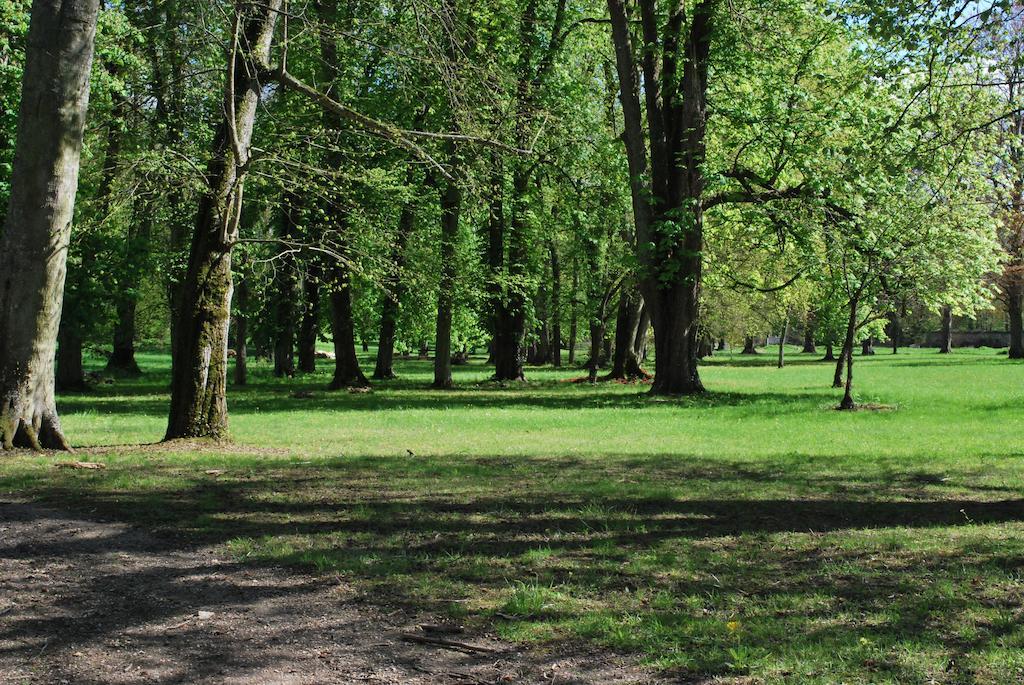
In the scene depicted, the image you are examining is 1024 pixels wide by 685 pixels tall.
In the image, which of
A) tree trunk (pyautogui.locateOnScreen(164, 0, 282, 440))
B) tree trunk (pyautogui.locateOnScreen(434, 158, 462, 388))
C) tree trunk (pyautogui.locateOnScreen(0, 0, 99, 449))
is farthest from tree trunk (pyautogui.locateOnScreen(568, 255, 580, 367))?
tree trunk (pyautogui.locateOnScreen(0, 0, 99, 449))

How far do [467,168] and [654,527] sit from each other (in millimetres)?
6229

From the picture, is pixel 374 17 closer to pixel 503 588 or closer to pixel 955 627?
pixel 503 588

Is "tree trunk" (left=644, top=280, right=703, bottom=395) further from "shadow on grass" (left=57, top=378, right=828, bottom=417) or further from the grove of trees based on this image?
"shadow on grass" (left=57, top=378, right=828, bottom=417)

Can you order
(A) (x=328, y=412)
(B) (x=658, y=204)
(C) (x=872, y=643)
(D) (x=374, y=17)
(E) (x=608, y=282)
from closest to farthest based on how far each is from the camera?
(C) (x=872, y=643)
(D) (x=374, y=17)
(A) (x=328, y=412)
(B) (x=658, y=204)
(E) (x=608, y=282)

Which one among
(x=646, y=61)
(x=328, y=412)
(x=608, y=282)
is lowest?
(x=328, y=412)

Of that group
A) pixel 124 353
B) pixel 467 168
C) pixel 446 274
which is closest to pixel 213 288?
pixel 467 168

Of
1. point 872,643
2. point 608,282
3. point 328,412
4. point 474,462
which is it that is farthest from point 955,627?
point 608,282

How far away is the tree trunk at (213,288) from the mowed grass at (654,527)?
2.29ft

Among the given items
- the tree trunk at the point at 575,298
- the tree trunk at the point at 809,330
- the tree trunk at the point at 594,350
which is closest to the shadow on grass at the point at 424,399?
the tree trunk at the point at 594,350

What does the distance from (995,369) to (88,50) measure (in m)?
37.2

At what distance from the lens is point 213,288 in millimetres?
11766

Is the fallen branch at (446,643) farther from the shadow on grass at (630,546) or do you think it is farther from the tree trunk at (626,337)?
the tree trunk at (626,337)

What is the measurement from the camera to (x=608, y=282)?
112 ft

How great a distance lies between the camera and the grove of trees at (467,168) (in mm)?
10422
